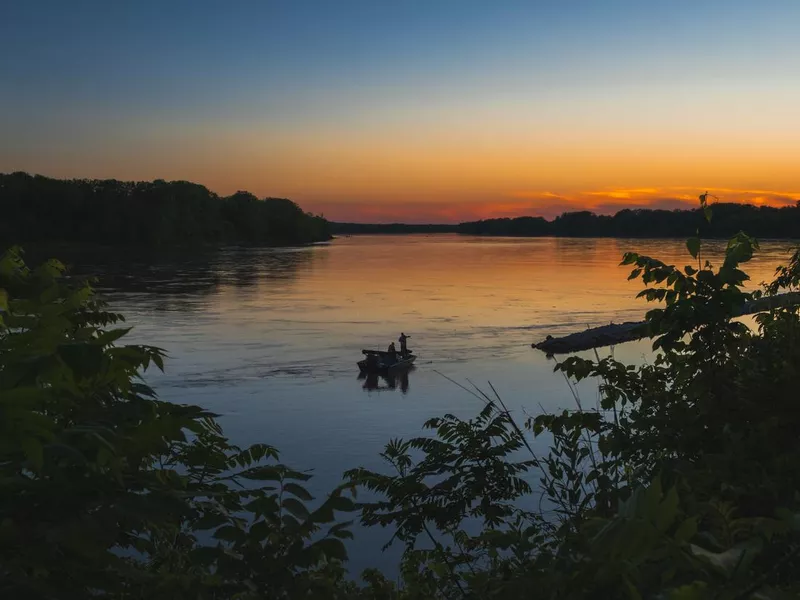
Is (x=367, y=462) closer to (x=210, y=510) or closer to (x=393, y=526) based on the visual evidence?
(x=393, y=526)

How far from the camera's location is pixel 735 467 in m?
4.50

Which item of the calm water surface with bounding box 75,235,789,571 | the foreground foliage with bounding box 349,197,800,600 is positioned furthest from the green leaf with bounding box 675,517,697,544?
the calm water surface with bounding box 75,235,789,571

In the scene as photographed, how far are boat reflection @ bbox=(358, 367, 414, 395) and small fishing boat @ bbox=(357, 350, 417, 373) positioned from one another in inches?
10.4

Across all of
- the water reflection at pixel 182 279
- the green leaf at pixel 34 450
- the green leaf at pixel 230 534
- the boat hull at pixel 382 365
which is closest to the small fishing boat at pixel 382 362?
the boat hull at pixel 382 365

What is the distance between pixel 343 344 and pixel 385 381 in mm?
10793

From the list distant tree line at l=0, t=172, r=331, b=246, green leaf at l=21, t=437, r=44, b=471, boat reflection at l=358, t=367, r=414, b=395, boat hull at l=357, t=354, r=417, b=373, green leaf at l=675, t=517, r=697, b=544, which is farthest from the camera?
distant tree line at l=0, t=172, r=331, b=246

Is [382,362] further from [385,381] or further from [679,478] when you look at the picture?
[679,478]

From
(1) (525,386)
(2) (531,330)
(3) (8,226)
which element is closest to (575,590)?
(1) (525,386)

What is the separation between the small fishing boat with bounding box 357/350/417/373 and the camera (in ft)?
128

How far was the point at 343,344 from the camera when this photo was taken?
48438mm

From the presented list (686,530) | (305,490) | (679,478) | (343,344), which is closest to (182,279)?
(343,344)

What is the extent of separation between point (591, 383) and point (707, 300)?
32.6 m

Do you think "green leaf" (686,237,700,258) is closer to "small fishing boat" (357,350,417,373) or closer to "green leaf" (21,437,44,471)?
"green leaf" (21,437,44,471)

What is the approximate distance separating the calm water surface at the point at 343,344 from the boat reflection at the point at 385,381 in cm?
17
